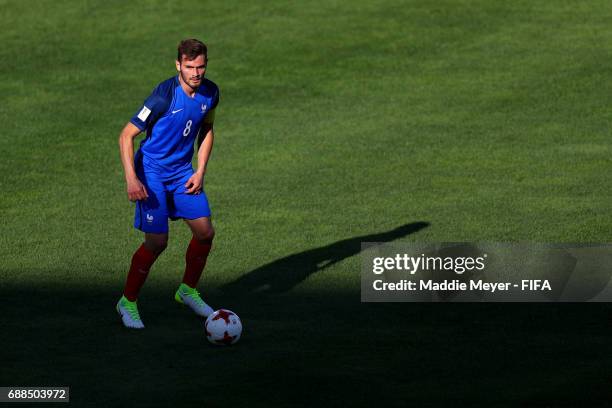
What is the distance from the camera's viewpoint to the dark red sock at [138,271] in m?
10.8

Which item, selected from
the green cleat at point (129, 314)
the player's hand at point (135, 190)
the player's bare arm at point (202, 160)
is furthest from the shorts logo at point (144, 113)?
the green cleat at point (129, 314)

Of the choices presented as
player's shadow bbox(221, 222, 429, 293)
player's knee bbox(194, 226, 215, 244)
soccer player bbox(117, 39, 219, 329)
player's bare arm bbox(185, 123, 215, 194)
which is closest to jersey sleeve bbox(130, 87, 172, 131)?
soccer player bbox(117, 39, 219, 329)

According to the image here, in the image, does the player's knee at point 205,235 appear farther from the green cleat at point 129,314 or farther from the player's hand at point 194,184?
the green cleat at point 129,314

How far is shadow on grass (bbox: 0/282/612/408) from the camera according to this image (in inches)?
349

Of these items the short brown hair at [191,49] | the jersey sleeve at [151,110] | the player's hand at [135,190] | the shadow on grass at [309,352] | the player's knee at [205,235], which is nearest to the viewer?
the shadow on grass at [309,352]

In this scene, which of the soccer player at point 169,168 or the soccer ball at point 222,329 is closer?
the soccer ball at point 222,329

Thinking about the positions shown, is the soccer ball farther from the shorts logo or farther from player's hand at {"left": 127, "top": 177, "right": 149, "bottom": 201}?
the shorts logo

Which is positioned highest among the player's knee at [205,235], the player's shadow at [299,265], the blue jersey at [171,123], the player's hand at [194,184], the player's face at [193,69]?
the player's face at [193,69]

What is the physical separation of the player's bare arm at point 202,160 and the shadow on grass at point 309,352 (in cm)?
118

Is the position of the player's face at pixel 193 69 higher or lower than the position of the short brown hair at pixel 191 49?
lower

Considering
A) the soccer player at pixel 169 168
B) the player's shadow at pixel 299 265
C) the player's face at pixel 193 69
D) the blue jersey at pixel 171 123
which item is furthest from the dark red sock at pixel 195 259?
the player's face at pixel 193 69

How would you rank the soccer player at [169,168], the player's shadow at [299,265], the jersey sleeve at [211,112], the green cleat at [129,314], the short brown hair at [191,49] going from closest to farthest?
the short brown hair at [191,49] < the soccer player at [169,168] < the green cleat at [129,314] < the jersey sleeve at [211,112] < the player's shadow at [299,265]

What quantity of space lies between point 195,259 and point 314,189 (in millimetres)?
4930

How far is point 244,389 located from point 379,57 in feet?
45.6
